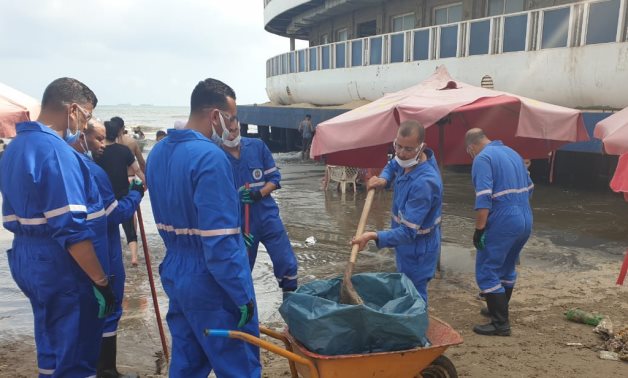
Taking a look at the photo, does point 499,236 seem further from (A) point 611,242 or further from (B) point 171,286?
(A) point 611,242

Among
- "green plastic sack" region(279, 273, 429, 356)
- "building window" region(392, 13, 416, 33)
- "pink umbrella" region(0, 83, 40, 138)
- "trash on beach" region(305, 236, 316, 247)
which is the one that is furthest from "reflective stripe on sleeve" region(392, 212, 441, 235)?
"building window" region(392, 13, 416, 33)

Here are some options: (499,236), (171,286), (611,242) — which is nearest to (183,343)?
(171,286)

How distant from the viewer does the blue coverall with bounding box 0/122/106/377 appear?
260cm

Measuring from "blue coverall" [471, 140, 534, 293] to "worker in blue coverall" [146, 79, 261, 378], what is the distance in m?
2.48

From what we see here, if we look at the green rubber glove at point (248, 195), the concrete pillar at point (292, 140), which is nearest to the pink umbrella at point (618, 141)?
the green rubber glove at point (248, 195)

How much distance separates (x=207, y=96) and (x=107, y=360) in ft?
7.19

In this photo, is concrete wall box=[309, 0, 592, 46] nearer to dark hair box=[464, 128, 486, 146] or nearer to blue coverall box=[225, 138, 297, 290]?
dark hair box=[464, 128, 486, 146]

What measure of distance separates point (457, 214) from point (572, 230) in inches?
82.5

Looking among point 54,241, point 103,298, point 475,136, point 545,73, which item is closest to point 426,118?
point 475,136

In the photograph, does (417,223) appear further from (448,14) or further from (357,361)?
(448,14)

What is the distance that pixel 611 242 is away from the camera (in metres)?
7.62

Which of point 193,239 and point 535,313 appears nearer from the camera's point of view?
point 193,239

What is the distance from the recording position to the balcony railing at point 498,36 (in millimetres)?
10367

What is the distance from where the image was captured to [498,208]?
4.32 metres
